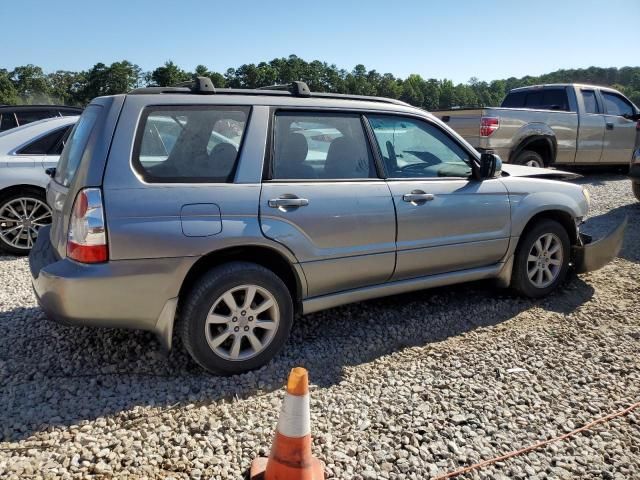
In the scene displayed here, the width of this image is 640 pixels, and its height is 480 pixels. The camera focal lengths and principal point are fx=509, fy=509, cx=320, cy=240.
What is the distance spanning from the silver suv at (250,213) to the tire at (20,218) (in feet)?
9.31

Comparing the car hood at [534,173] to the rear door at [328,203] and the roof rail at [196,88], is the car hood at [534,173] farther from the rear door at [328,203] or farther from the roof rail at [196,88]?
the roof rail at [196,88]

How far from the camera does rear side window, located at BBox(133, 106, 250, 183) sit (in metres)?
2.98

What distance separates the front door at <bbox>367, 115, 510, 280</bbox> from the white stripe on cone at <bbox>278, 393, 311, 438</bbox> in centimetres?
175

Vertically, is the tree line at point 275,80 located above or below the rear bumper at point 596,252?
above

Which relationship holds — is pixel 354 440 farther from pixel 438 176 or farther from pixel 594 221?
pixel 594 221

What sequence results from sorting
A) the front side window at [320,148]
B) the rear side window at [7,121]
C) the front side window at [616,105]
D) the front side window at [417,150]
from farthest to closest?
1. the front side window at [616,105]
2. the rear side window at [7,121]
3. the front side window at [417,150]
4. the front side window at [320,148]

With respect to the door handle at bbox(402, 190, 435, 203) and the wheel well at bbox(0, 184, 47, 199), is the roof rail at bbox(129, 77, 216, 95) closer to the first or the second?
the door handle at bbox(402, 190, 435, 203)

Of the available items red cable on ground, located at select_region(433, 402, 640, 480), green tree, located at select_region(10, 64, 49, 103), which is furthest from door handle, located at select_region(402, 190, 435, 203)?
green tree, located at select_region(10, 64, 49, 103)

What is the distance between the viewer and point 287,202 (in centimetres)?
323

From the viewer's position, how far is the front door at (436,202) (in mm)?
3781

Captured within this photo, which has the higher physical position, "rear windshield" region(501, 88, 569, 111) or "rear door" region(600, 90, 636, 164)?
"rear windshield" region(501, 88, 569, 111)

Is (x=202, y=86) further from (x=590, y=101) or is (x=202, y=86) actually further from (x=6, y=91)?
(x=6, y=91)

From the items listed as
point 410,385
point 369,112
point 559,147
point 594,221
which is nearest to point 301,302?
point 410,385

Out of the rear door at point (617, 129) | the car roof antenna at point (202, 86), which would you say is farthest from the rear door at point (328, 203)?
the rear door at point (617, 129)
